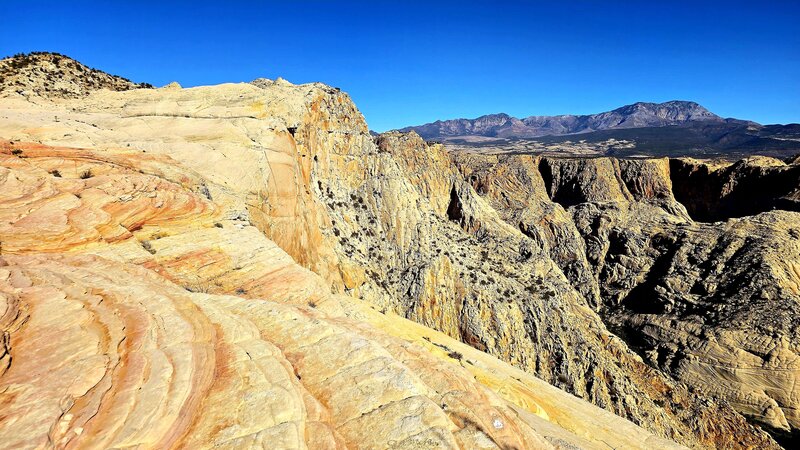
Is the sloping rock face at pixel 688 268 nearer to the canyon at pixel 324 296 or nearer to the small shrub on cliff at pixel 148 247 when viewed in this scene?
the canyon at pixel 324 296

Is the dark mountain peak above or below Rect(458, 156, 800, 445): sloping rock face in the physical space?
above

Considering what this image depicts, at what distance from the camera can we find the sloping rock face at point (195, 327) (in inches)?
266

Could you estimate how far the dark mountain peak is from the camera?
3103 cm

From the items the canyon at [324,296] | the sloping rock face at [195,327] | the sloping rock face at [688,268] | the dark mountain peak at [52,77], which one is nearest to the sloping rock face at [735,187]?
the sloping rock face at [688,268]

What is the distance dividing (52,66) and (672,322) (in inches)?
2871

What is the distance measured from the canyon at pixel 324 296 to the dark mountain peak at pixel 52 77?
11.6 inches

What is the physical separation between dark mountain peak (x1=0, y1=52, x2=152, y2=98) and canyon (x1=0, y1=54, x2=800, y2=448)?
30cm

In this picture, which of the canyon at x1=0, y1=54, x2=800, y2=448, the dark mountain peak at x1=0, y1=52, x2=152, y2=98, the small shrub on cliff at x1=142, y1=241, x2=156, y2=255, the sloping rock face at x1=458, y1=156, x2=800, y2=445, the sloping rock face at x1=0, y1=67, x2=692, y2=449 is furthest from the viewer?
the sloping rock face at x1=458, y1=156, x2=800, y2=445

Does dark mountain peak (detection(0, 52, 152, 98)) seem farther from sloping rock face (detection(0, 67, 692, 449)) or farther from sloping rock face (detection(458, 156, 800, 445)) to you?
sloping rock face (detection(458, 156, 800, 445))

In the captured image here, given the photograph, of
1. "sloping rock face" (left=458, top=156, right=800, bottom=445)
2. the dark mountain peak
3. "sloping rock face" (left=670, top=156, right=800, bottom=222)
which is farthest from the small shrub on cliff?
"sloping rock face" (left=670, top=156, right=800, bottom=222)

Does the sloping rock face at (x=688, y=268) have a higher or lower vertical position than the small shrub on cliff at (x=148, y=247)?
lower

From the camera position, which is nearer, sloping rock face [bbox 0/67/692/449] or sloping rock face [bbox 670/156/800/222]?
sloping rock face [bbox 0/67/692/449]

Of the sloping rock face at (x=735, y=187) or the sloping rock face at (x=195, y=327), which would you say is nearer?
the sloping rock face at (x=195, y=327)

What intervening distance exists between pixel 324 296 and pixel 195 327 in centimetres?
788
